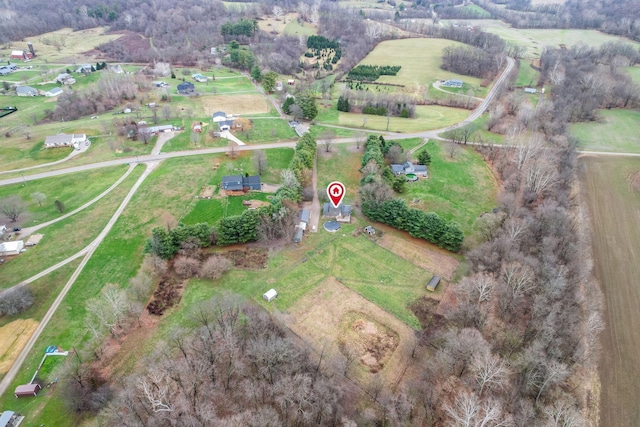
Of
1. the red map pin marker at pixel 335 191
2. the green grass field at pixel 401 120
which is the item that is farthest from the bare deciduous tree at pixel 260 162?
the green grass field at pixel 401 120

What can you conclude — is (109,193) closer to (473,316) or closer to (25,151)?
(25,151)

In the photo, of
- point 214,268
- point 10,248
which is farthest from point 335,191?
point 10,248

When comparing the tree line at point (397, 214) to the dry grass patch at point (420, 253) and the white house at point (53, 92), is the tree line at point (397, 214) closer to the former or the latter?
the dry grass patch at point (420, 253)

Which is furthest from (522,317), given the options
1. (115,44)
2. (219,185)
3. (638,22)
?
(638,22)

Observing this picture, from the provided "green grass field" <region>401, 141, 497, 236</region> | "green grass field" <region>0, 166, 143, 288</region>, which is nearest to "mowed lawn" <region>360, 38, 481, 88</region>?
"green grass field" <region>401, 141, 497, 236</region>

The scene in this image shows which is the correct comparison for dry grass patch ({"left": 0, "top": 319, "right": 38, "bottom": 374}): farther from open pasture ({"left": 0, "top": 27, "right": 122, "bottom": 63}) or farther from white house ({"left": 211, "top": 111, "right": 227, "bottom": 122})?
open pasture ({"left": 0, "top": 27, "right": 122, "bottom": 63})

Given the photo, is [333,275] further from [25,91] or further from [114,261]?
[25,91]
